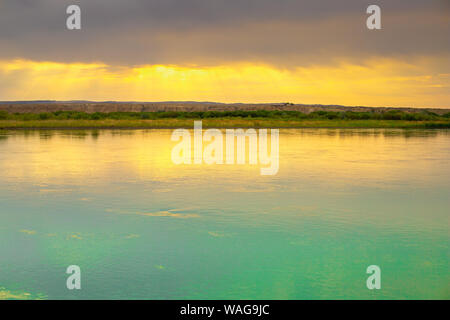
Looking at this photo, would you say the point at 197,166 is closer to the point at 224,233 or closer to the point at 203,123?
the point at 224,233

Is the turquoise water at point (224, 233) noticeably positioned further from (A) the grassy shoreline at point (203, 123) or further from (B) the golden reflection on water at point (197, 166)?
(A) the grassy shoreline at point (203, 123)

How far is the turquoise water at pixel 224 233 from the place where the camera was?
628 cm

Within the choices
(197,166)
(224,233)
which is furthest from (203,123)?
(224,233)

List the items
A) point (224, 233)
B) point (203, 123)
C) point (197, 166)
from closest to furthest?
1. point (224, 233)
2. point (197, 166)
3. point (203, 123)

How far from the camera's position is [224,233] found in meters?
8.45

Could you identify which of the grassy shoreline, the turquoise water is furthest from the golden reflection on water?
the grassy shoreline

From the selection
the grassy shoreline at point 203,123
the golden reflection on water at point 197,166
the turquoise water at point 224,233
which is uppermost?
the grassy shoreline at point 203,123

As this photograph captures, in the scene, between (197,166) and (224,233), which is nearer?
(224,233)

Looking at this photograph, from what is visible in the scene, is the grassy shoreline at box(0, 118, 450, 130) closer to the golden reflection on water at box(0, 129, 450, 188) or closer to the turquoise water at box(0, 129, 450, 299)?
the golden reflection on water at box(0, 129, 450, 188)

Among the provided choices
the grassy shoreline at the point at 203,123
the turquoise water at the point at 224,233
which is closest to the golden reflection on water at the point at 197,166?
the turquoise water at the point at 224,233

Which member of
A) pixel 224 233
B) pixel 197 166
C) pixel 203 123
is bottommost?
pixel 224 233

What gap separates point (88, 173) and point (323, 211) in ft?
25.4

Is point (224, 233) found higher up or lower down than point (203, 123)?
lower down
